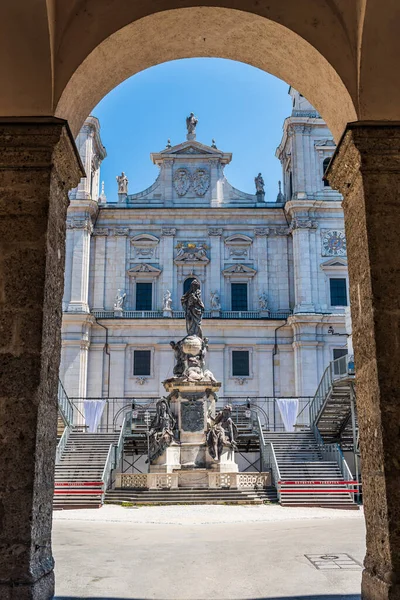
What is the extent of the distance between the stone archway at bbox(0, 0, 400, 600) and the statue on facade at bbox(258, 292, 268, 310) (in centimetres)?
2942

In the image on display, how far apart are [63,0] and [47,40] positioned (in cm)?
51

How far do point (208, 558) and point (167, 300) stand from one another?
27892 mm

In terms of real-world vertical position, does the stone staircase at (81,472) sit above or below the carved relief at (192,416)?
below

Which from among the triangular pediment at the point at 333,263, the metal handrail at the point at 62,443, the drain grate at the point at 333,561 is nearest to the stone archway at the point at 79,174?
the drain grate at the point at 333,561

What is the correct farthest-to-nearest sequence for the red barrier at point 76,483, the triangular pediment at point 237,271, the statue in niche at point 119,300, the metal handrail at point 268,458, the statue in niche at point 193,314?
the triangular pediment at point 237,271
the statue in niche at point 119,300
the statue in niche at point 193,314
the metal handrail at point 268,458
the red barrier at point 76,483

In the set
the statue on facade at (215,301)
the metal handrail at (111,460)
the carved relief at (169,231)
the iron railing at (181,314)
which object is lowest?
the metal handrail at (111,460)

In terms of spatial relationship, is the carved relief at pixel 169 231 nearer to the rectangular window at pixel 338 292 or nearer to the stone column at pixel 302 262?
the stone column at pixel 302 262

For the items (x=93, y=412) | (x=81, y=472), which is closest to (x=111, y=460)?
(x=81, y=472)

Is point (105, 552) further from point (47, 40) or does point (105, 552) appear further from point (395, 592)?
point (47, 40)

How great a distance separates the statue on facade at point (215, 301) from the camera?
118ft

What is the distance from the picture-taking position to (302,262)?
119 ft

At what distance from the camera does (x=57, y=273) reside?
239 inches

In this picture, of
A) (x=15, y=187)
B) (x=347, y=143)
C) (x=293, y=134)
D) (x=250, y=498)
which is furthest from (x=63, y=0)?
(x=293, y=134)

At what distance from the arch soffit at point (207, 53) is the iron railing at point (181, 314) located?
28.5m
